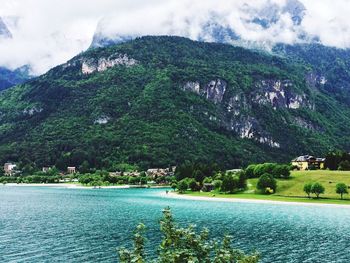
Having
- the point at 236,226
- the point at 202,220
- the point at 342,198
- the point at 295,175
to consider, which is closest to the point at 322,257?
the point at 236,226

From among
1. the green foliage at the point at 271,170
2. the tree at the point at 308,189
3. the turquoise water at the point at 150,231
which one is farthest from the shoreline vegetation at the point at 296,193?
the turquoise water at the point at 150,231

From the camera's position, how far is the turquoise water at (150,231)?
6200 cm

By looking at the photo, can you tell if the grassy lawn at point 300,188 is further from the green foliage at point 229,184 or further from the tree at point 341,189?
the green foliage at point 229,184

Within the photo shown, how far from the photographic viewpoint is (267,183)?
163 meters

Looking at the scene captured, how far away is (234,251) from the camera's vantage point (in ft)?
79.5

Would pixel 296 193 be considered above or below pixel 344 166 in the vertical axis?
below

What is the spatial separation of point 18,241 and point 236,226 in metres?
36.5

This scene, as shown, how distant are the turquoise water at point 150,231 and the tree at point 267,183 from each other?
116 feet

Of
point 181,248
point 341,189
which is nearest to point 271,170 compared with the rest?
point 341,189

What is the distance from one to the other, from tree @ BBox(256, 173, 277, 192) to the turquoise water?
35424 millimetres

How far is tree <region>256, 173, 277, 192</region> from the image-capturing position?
16212cm

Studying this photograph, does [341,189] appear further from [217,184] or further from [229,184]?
[217,184]

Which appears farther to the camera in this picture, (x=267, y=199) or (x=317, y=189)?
(x=267, y=199)

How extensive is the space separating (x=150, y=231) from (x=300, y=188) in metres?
89.3
